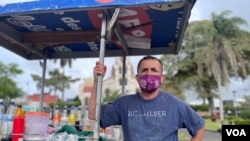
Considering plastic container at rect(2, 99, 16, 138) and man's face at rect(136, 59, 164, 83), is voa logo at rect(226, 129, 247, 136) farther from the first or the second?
plastic container at rect(2, 99, 16, 138)

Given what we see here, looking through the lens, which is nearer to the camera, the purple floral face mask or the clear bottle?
the purple floral face mask

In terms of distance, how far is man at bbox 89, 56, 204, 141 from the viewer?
2.49m

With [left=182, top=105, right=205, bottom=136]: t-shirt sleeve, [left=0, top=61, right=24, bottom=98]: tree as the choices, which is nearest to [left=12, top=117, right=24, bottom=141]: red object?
[left=182, top=105, right=205, bottom=136]: t-shirt sleeve

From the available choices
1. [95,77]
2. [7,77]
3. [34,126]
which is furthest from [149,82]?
[7,77]

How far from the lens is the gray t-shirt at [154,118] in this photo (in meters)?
2.48

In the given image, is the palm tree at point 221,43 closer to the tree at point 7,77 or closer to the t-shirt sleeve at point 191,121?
the tree at point 7,77

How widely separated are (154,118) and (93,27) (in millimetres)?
1466


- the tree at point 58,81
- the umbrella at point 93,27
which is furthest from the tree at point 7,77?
the umbrella at point 93,27

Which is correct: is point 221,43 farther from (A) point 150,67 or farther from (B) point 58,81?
(B) point 58,81

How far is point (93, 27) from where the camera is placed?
354 centimetres

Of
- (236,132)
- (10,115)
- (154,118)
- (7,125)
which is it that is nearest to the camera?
(154,118)

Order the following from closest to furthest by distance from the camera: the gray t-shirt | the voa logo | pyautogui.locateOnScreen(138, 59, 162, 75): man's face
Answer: the gray t-shirt, pyautogui.locateOnScreen(138, 59, 162, 75): man's face, the voa logo

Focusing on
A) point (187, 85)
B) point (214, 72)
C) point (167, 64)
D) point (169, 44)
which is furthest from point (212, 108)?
point (169, 44)

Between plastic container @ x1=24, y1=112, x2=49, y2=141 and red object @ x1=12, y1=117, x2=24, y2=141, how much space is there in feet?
0.12
